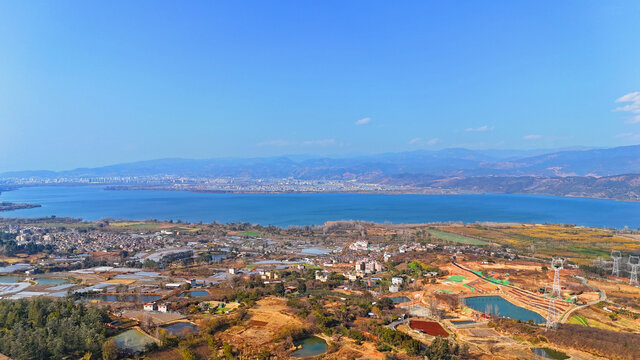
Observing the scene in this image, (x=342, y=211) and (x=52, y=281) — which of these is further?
(x=342, y=211)

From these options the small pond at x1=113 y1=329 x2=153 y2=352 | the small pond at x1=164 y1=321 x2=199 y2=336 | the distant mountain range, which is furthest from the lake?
the small pond at x1=113 y1=329 x2=153 y2=352

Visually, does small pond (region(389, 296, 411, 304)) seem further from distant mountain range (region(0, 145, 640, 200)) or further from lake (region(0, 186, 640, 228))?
distant mountain range (region(0, 145, 640, 200))

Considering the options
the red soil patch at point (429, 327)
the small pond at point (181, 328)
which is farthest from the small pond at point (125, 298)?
the red soil patch at point (429, 327)

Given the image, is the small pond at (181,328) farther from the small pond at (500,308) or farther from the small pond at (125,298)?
the small pond at (500,308)

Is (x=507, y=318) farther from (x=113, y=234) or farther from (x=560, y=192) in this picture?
(x=560, y=192)

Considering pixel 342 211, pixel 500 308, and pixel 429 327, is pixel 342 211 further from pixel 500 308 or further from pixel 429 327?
pixel 429 327

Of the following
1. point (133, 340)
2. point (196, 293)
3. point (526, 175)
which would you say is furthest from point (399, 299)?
point (526, 175)
